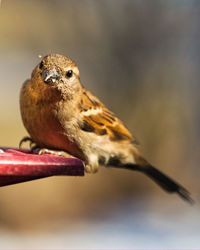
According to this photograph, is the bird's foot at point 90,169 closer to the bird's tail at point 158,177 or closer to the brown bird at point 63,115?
the brown bird at point 63,115

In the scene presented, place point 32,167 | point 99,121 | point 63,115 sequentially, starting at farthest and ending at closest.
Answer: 1. point 99,121
2. point 63,115
3. point 32,167

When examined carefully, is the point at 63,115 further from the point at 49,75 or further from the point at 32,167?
the point at 32,167

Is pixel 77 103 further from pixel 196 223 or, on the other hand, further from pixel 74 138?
pixel 196 223

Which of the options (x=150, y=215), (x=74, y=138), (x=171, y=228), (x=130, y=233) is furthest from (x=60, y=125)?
(x=150, y=215)

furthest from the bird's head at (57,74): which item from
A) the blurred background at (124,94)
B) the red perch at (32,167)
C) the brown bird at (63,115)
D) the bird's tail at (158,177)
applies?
the blurred background at (124,94)

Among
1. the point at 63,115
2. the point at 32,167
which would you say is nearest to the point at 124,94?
the point at 63,115

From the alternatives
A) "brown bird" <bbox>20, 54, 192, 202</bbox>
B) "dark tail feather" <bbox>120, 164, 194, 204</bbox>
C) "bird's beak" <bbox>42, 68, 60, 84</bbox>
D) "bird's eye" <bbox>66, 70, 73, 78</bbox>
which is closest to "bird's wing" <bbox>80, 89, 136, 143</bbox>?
"brown bird" <bbox>20, 54, 192, 202</bbox>

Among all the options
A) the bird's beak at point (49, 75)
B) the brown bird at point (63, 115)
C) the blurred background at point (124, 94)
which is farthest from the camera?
the blurred background at point (124, 94)

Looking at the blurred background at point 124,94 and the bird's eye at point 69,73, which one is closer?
the bird's eye at point 69,73
